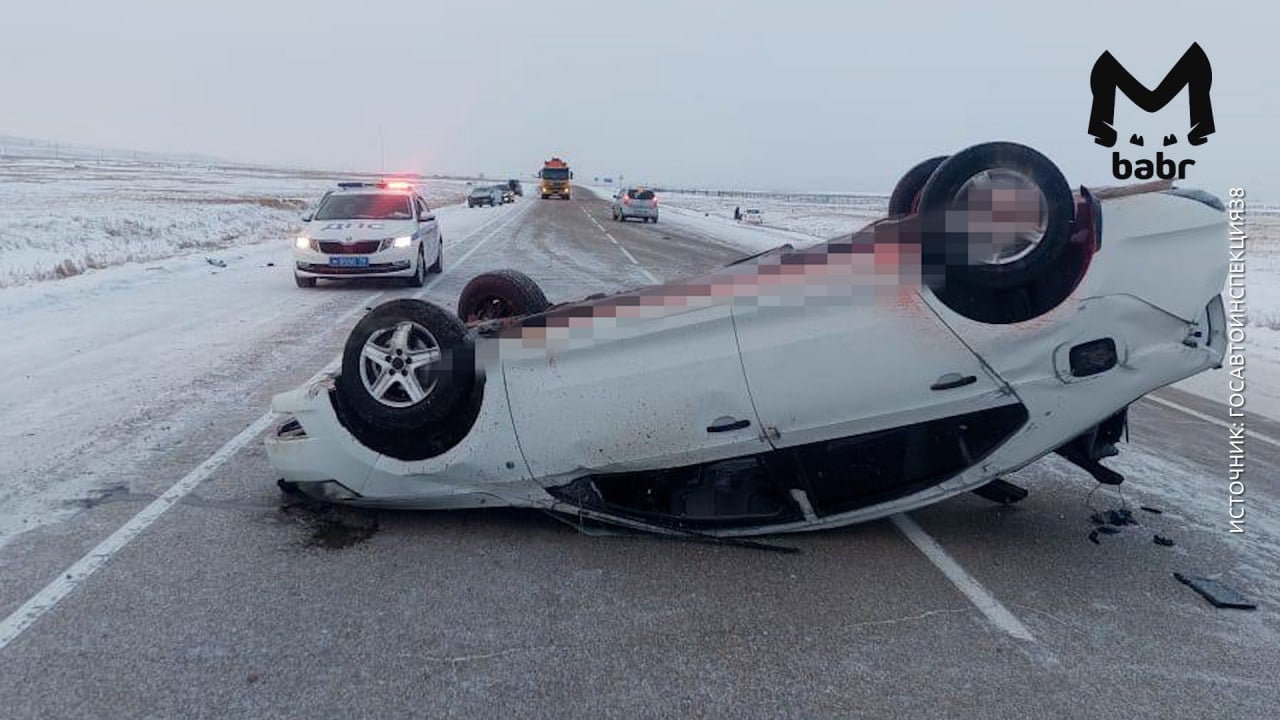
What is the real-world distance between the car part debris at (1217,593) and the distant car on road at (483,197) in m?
54.6

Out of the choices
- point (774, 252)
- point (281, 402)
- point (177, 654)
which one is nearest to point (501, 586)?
point (177, 654)

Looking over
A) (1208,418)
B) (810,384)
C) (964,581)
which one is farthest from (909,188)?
(1208,418)

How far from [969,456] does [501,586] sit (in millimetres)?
2150

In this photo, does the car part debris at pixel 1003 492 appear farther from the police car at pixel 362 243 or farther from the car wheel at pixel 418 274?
the car wheel at pixel 418 274

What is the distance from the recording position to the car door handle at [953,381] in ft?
13.4

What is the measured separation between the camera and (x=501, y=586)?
3.94m

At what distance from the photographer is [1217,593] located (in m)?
4.02

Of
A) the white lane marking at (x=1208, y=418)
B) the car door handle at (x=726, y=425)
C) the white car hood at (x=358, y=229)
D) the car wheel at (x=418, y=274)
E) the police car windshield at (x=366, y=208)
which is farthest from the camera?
the police car windshield at (x=366, y=208)

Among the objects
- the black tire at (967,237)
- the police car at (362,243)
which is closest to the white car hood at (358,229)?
the police car at (362,243)

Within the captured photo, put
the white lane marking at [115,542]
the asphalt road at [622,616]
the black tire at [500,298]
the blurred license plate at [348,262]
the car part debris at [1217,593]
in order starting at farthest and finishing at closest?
1. the blurred license plate at [348,262]
2. the black tire at [500,298]
3. the car part debris at [1217,593]
4. the white lane marking at [115,542]
5. the asphalt road at [622,616]

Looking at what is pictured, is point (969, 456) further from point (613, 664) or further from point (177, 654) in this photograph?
point (177, 654)

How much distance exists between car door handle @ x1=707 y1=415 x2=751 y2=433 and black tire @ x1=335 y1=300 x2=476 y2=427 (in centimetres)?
117

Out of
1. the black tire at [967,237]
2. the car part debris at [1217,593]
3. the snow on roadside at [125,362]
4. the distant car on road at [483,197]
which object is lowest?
the car part debris at [1217,593]

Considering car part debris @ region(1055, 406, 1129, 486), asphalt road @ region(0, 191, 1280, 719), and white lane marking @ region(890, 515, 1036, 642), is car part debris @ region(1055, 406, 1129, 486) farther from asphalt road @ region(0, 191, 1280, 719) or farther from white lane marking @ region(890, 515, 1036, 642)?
white lane marking @ region(890, 515, 1036, 642)
